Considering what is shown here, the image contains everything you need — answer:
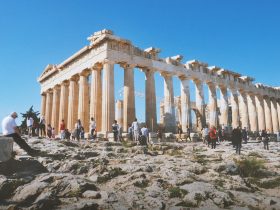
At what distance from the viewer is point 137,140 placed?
2222 centimetres

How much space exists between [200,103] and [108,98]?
40.7ft

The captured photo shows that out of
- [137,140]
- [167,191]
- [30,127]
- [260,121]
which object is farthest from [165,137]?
[260,121]

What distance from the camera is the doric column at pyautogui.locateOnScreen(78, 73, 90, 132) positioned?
29.8 m

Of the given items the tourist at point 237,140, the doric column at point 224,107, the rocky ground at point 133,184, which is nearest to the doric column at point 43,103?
the doric column at point 224,107

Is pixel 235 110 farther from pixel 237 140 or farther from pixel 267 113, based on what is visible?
pixel 237 140

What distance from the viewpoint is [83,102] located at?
30.2m

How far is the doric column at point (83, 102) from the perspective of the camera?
1172 inches

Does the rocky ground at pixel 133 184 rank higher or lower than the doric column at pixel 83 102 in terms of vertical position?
lower


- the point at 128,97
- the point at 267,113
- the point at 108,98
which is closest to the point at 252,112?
the point at 267,113

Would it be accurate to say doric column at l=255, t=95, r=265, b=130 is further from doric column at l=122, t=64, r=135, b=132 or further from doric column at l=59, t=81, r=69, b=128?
doric column at l=59, t=81, r=69, b=128

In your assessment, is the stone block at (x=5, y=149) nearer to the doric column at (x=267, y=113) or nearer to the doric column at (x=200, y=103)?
the doric column at (x=200, y=103)

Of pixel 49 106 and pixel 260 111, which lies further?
pixel 260 111

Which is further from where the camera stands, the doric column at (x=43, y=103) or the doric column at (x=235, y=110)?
the doric column at (x=43, y=103)

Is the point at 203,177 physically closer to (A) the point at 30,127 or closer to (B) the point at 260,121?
(A) the point at 30,127
